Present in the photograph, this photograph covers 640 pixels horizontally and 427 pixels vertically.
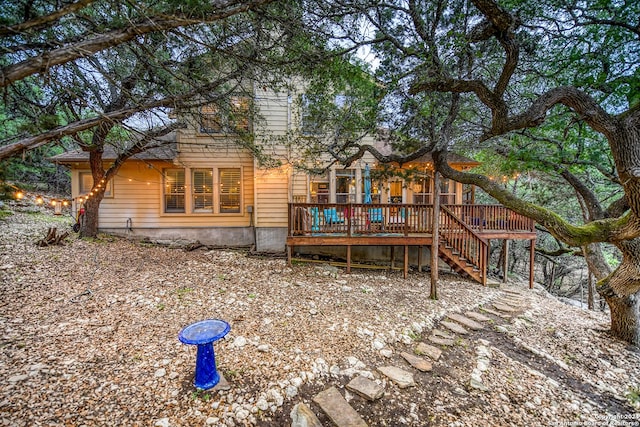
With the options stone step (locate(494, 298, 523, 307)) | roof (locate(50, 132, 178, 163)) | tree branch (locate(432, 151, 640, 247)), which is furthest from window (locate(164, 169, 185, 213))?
stone step (locate(494, 298, 523, 307))

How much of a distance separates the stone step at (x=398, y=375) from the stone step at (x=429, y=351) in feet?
2.14

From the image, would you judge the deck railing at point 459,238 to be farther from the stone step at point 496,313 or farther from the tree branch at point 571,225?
the tree branch at point 571,225

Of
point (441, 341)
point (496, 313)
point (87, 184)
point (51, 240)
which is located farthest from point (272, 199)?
point (496, 313)

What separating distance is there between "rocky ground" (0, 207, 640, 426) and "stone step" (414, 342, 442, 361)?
145 mm

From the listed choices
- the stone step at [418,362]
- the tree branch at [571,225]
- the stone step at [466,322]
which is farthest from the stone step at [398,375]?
the tree branch at [571,225]

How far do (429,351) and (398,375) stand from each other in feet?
3.13

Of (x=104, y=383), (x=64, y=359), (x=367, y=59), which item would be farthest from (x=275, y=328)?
(x=367, y=59)

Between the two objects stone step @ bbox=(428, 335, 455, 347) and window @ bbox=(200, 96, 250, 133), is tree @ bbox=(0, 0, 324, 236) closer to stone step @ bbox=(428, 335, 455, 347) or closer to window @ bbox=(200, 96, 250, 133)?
window @ bbox=(200, 96, 250, 133)

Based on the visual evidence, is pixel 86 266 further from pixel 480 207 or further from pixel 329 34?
pixel 480 207

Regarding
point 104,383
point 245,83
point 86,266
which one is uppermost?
point 245,83

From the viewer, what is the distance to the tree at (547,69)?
385 cm

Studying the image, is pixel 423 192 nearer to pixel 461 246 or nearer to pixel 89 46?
pixel 461 246

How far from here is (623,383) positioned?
377 cm

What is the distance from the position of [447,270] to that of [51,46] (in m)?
11.3
